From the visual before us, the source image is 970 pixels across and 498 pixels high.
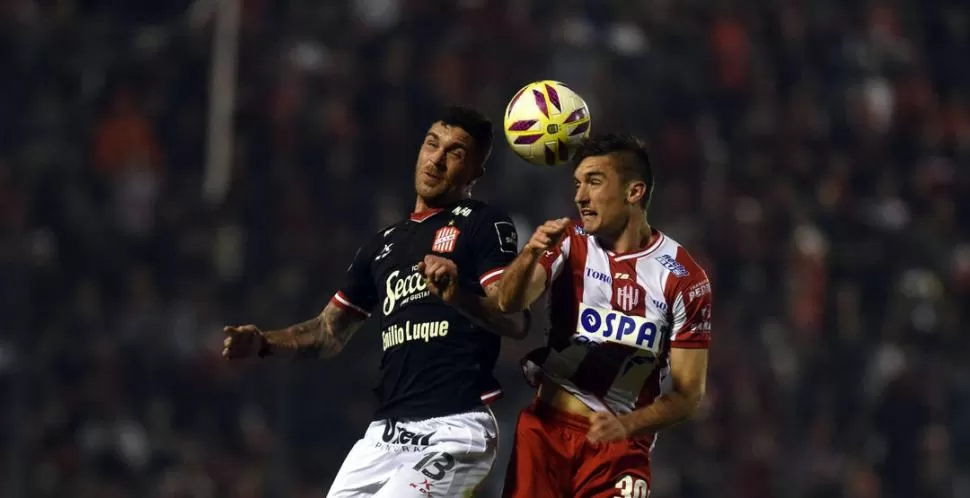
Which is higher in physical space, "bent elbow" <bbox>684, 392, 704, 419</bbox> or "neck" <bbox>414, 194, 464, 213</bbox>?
"neck" <bbox>414, 194, 464, 213</bbox>

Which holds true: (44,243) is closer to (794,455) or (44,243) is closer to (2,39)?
(2,39)

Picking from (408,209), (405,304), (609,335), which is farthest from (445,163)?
(408,209)

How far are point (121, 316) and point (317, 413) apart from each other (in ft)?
5.55

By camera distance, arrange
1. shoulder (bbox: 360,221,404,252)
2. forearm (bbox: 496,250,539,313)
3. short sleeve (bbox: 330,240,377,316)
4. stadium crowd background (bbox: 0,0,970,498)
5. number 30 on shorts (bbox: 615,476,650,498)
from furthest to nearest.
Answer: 1. stadium crowd background (bbox: 0,0,970,498)
2. short sleeve (bbox: 330,240,377,316)
3. shoulder (bbox: 360,221,404,252)
4. number 30 on shorts (bbox: 615,476,650,498)
5. forearm (bbox: 496,250,539,313)

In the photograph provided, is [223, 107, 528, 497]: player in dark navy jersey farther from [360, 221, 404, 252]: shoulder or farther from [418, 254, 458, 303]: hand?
[418, 254, 458, 303]: hand

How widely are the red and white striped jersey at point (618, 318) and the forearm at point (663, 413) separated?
0.23 m

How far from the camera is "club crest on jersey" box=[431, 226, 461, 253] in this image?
7055 mm

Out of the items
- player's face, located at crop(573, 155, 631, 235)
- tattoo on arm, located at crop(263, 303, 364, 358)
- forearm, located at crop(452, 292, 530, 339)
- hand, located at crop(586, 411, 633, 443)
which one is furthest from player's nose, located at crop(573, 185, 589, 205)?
tattoo on arm, located at crop(263, 303, 364, 358)

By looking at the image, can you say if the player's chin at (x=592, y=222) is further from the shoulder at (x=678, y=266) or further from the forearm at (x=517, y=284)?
the forearm at (x=517, y=284)

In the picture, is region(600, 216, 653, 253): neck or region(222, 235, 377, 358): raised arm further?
region(222, 235, 377, 358): raised arm

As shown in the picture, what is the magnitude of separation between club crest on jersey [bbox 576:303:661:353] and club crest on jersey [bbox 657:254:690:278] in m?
0.25

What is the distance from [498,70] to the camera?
14016 mm

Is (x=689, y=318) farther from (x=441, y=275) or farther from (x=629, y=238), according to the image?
(x=441, y=275)

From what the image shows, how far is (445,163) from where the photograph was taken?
7.25 m
